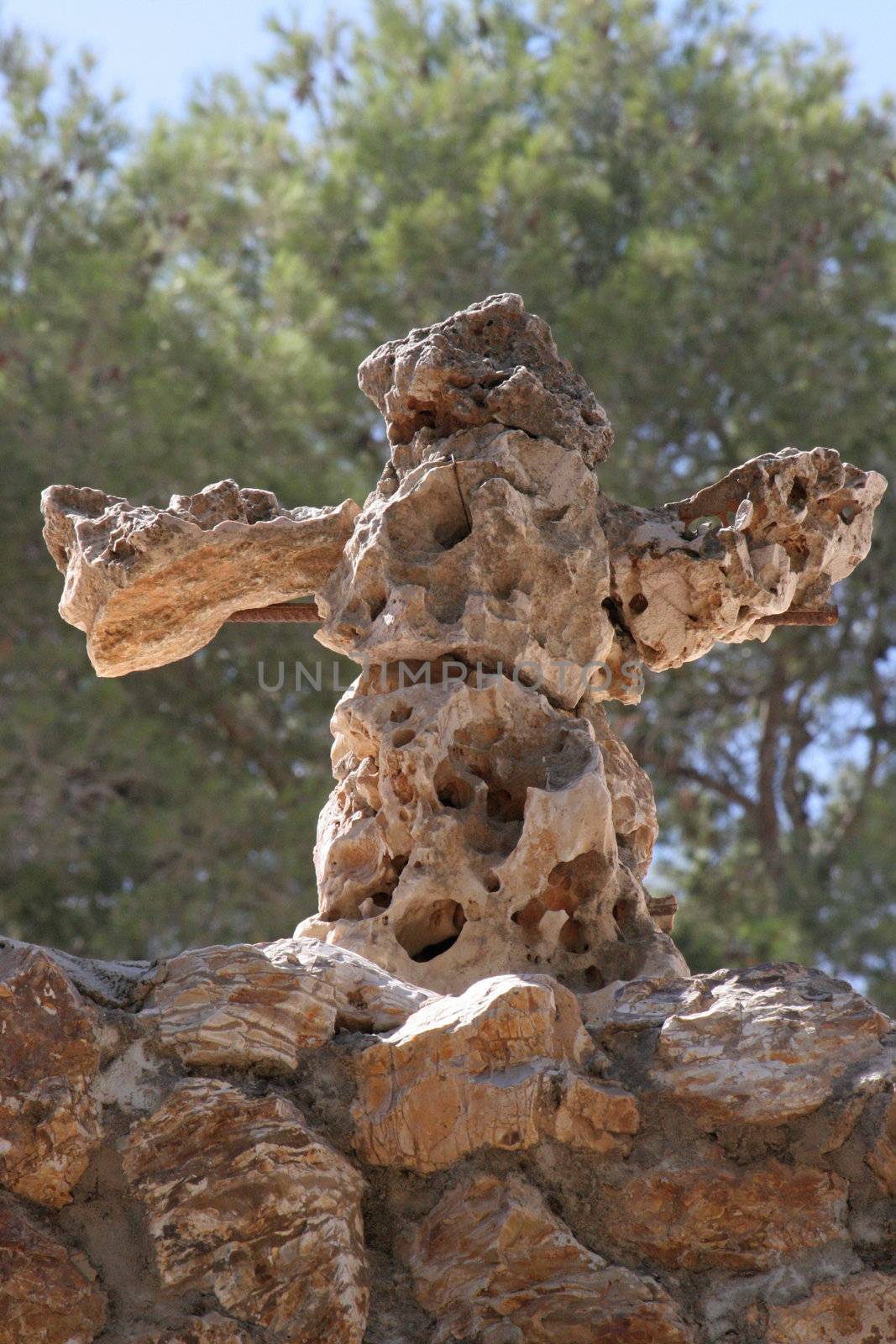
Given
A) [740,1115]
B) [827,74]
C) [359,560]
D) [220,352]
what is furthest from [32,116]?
[740,1115]

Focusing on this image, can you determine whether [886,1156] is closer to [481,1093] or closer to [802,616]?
[481,1093]

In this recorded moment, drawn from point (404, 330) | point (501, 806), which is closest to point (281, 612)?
point (501, 806)

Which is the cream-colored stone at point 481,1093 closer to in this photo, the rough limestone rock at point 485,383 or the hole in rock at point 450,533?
the hole in rock at point 450,533

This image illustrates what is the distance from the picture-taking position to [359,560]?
3.56 meters

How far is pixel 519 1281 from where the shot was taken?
8.25 ft

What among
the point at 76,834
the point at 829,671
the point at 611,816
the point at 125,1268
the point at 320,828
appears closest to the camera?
the point at 125,1268

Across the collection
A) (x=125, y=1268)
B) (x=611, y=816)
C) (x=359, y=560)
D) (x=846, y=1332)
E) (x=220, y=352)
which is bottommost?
(x=846, y=1332)

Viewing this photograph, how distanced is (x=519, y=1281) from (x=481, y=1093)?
0.27m

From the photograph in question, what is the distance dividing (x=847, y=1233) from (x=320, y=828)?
1447 millimetres

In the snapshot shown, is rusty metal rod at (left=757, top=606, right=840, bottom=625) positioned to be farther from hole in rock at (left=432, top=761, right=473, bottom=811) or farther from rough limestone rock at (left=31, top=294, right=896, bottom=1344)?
hole in rock at (left=432, top=761, right=473, bottom=811)

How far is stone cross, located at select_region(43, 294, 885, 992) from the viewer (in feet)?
10.8

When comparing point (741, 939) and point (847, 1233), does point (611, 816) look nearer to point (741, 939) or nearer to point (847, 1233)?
point (847, 1233)

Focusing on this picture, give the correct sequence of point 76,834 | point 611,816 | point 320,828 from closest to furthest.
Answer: point 611,816
point 320,828
point 76,834

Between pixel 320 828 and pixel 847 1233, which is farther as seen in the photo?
pixel 320 828
